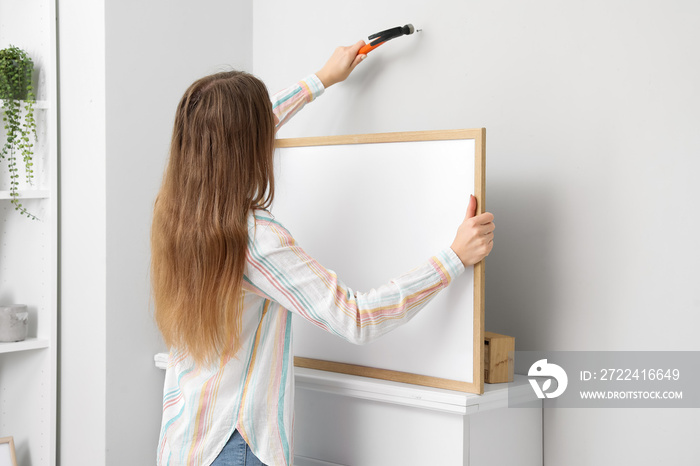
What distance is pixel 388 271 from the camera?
1457mm

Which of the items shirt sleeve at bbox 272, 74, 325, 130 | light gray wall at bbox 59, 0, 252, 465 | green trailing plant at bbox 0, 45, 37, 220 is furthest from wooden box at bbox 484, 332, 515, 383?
green trailing plant at bbox 0, 45, 37, 220

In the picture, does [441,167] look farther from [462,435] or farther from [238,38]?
[238,38]

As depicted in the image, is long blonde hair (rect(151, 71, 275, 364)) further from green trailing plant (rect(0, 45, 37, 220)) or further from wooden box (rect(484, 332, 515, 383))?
green trailing plant (rect(0, 45, 37, 220))

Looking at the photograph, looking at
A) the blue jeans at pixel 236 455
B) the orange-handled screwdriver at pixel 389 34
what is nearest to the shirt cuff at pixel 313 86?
the orange-handled screwdriver at pixel 389 34

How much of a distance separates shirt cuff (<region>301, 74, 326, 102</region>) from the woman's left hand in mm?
20

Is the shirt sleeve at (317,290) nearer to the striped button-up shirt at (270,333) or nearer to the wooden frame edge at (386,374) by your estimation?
the striped button-up shirt at (270,333)

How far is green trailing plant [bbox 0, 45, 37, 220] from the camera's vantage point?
1.86 metres

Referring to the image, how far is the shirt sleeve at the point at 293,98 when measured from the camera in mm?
1694

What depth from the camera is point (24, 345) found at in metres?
1.85

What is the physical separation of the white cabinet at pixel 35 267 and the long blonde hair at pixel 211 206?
762 millimetres

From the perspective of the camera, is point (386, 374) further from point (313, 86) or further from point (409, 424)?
point (313, 86)

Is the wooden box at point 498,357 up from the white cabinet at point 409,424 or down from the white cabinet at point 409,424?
up

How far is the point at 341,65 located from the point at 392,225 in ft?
Result: 1.69

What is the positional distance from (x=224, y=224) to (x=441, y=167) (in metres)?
0.44
